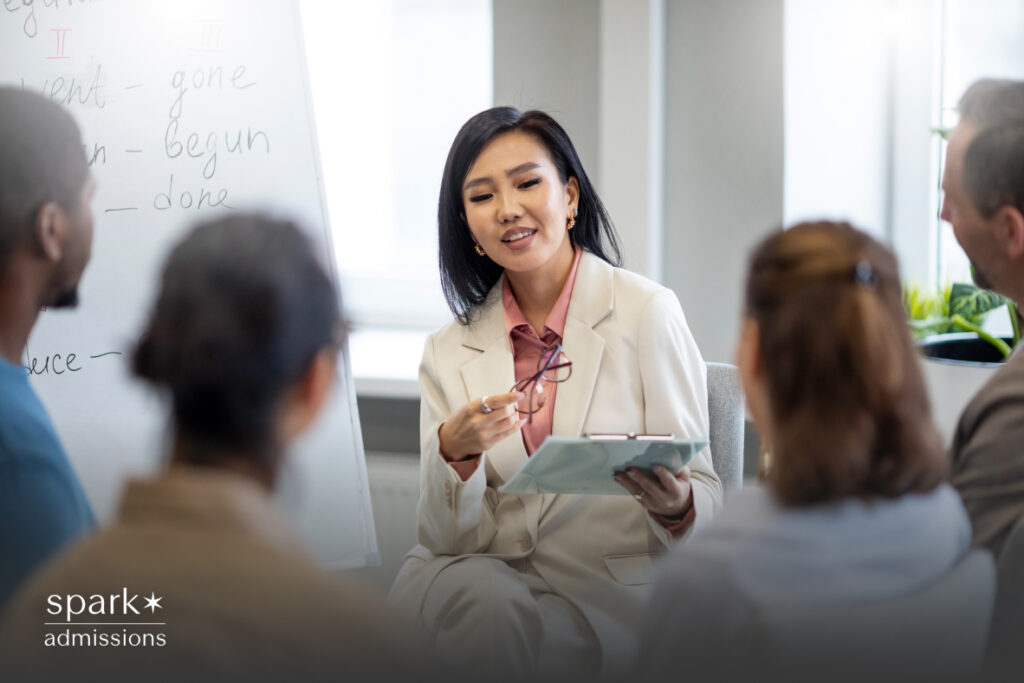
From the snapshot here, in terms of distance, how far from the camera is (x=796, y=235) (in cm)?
85

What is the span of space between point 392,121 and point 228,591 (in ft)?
7.34

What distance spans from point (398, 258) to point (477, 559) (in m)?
1.45

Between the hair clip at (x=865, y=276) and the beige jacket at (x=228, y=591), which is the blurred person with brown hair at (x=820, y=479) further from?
the beige jacket at (x=228, y=591)

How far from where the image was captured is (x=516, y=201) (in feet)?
5.49

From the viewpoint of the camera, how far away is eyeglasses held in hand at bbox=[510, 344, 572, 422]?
1.65m

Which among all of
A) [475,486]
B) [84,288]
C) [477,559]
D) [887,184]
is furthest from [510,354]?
[887,184]

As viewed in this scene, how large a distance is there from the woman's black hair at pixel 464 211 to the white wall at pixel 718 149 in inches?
19.3

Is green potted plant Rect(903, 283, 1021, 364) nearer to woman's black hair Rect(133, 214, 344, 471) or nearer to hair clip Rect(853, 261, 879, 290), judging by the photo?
hair clip Rect(853, 261, 879, 290)

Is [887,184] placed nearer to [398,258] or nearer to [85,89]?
[398,258]

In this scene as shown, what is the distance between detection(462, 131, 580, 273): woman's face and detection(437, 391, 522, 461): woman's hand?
0.27 metres

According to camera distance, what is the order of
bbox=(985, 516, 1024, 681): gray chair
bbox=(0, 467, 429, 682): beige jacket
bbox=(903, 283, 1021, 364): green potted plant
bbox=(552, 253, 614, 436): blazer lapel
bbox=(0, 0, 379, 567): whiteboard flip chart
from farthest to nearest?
bbox=(0, 0, 379, 567): whiteboard flip chart < bbox=(903, 283, 1021, 364): green potted plant < bbox=(552, 253, 614, 436): blazer lapel < bbox=(985, 516, 1024, 681): gray chair < bbox=(0, 467, 429, 682): beige jacket

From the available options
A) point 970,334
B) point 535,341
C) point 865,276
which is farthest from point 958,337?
point 865,276

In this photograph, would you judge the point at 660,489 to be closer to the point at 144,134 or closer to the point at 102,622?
the point at 102,622

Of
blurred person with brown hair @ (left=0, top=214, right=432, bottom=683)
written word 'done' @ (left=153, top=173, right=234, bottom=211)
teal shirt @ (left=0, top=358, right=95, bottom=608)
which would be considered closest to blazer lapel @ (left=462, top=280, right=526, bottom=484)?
written word 'done' @ (left=153, top=173, right=234, bottom=211)
